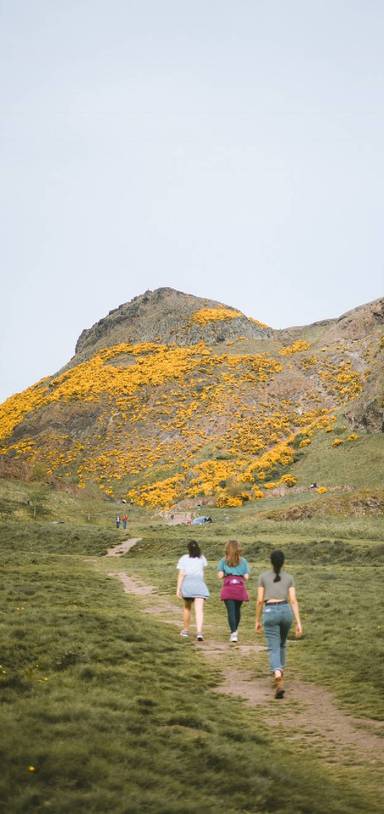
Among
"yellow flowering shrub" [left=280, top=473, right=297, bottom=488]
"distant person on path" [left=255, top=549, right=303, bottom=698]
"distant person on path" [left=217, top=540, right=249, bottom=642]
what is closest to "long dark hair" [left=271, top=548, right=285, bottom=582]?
"distant person on path" [left=255, top=549, right=303, bottom=698]

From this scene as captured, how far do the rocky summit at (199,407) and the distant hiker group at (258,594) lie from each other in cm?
6295

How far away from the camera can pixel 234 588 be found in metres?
14.7

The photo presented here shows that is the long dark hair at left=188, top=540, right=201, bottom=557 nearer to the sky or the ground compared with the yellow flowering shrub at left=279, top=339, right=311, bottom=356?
nearer to the ground

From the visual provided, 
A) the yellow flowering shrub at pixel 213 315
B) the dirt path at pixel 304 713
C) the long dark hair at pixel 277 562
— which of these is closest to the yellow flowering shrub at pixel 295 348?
the yellow flowering shrub at pixel 213 315

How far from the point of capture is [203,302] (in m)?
158

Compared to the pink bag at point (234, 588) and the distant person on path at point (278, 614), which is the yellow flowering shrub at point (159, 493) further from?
the distant person on path at point (278, 614)

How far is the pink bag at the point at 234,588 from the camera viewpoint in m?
14.7

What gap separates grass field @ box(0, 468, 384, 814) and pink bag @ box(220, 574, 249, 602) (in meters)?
1.41

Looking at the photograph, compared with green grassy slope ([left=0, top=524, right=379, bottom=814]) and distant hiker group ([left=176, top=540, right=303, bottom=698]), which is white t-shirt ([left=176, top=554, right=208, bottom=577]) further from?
green grassy slope ([left=0, top=524, right=379, bottom=814])

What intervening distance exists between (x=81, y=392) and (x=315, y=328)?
5590cm

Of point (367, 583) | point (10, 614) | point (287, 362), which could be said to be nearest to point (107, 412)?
point (287, 362)

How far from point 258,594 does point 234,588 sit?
3.30 meters

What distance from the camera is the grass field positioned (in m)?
6.66

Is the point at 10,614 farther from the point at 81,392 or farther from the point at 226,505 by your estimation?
the point at 81,392
